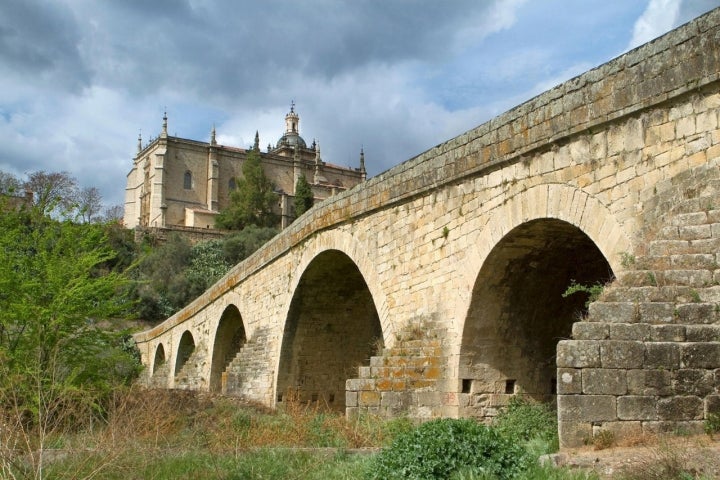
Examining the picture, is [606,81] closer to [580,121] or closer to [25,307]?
[580,121]

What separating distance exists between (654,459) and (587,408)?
3.02ft

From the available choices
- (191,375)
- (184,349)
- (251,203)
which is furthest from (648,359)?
(251,203)

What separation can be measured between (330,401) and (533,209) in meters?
9.75

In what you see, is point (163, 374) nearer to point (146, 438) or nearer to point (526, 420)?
point (526, 420)

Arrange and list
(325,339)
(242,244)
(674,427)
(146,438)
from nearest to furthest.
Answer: (674,427) → (146,438) → (325,339) → (242,244)

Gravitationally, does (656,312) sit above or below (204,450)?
above

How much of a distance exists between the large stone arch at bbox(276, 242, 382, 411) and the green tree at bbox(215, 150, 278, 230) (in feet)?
153

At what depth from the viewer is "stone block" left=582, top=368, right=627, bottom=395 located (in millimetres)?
5504

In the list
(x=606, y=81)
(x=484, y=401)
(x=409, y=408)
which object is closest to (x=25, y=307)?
(x=409, y=408)

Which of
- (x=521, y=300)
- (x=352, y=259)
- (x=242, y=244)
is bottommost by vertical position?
(x=521, y=300)

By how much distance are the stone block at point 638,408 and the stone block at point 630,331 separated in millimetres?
423

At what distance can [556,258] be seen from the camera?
9.48 meters

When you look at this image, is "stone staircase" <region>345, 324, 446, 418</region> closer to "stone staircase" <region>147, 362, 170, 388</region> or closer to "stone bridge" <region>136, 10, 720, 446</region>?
"stone bridge" <region>136, 10, 720, 446</region>

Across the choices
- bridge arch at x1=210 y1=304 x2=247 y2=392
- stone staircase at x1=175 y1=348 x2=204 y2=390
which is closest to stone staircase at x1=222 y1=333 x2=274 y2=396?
bridge arch at x1=210 y1=304 x2=247 y2=392
